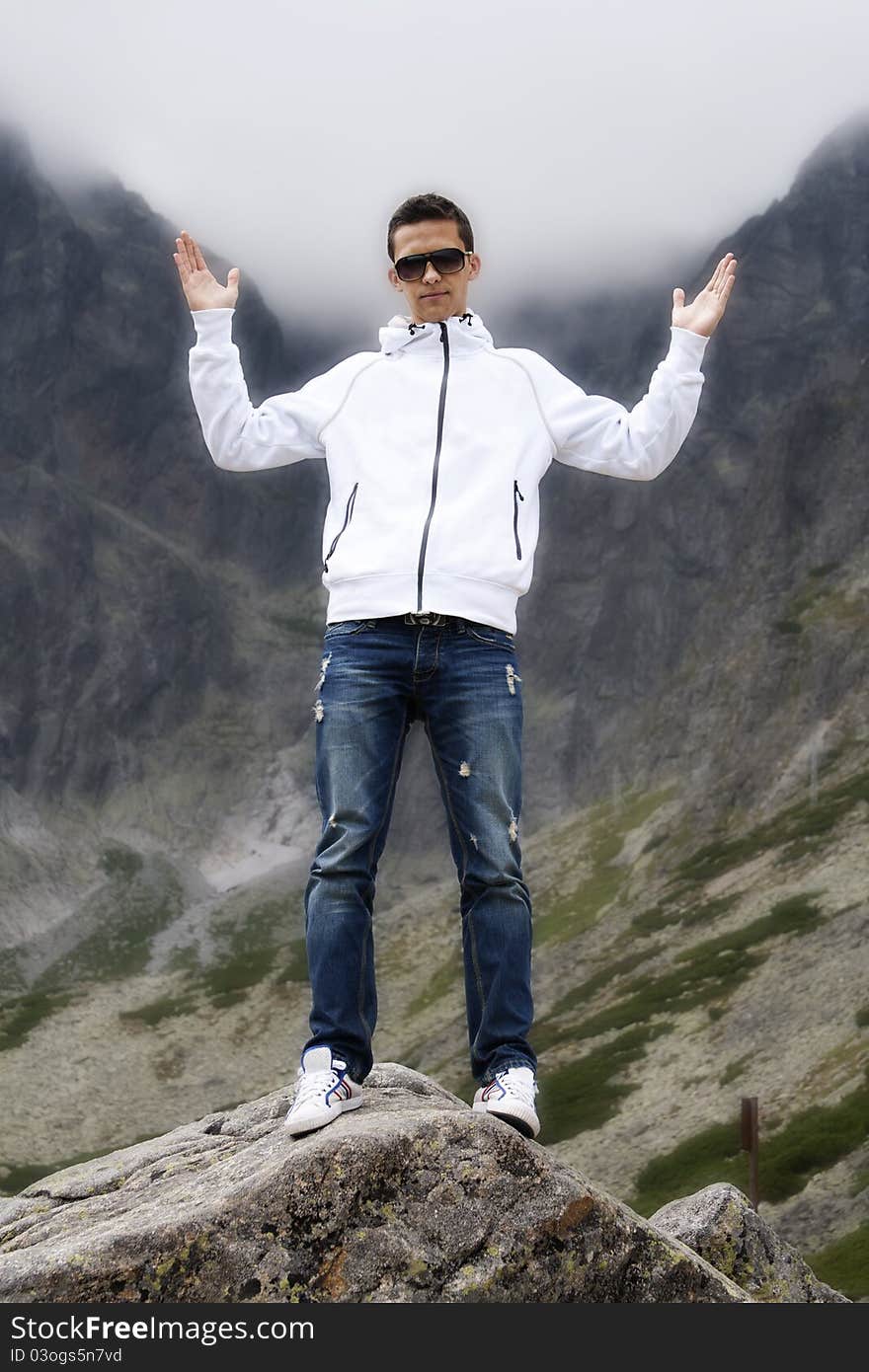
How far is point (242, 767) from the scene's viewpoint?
17638cm

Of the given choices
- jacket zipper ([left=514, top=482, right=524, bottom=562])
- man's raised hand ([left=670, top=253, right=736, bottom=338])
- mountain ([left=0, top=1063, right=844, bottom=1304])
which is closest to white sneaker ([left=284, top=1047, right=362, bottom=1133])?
mountain ([left=0, top=1063, right=844, bottom=1304])

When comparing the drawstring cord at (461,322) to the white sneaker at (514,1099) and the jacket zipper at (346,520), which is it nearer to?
the jacket zipper at (346,520)

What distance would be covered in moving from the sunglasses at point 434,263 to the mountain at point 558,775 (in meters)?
40.5

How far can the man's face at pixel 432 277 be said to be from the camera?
345 inches

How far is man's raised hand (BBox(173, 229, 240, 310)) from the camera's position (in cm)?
894

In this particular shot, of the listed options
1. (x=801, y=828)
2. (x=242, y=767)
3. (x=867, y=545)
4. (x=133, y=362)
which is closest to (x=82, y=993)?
(x=242, y=767)

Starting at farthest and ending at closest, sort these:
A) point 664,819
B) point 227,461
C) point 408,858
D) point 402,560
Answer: point 408,858
point 664,819
point 227,461
point 402,560

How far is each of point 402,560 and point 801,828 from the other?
270ft

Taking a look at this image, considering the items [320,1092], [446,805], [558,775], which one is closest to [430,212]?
[446,805]

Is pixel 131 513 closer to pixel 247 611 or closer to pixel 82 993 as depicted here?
pixel 247 611

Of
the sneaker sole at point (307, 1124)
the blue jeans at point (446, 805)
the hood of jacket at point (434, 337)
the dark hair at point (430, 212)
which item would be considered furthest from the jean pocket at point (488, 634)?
the sneaker sole at point (307, 1124)

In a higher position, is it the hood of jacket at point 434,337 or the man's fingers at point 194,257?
the man's fingers at point 194,257

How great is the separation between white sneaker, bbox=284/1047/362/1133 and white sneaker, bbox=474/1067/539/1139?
0.86 m

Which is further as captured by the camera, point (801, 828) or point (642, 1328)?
point (801, 828)
